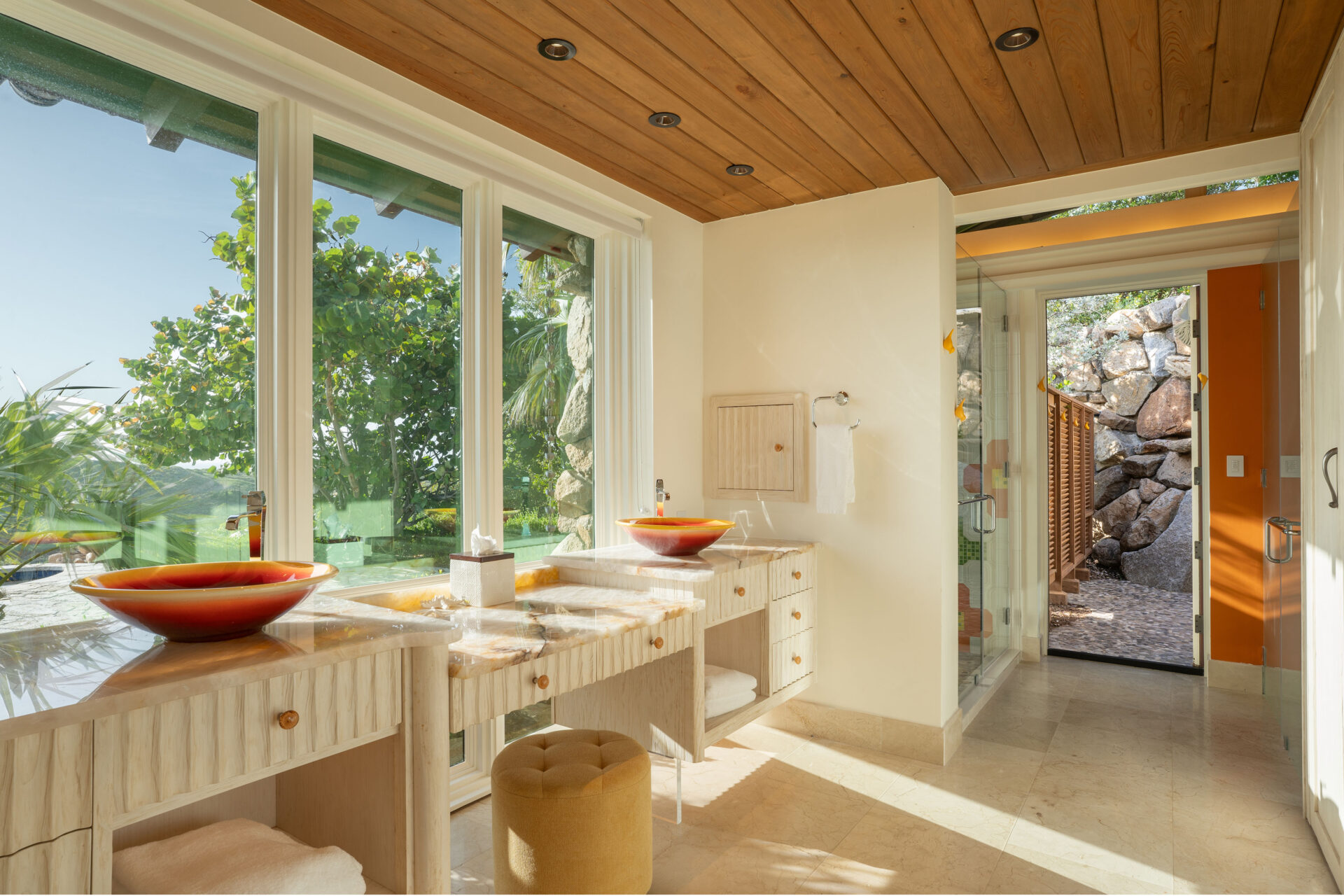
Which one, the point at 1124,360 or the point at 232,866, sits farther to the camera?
the point at 1124,360

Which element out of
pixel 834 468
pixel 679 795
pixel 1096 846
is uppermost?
pixel 834 468

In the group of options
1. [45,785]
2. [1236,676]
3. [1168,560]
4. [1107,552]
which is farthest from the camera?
[1107,552]

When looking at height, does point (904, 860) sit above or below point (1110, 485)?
below

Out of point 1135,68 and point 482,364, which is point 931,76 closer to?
point 1135,68

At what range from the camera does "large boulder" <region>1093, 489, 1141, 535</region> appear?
7.50 m

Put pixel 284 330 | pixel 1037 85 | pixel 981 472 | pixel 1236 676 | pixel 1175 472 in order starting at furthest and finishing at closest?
pixel 1175 472 → pixel 1236 676 → pixel 981 472 → pixel 1037 85 → pixel 284 330

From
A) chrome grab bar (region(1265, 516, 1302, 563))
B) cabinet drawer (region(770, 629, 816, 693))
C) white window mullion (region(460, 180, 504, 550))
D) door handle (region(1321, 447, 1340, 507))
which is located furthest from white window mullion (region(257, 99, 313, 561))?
chrome grab bar (region(1265, 516, 1302, 563))

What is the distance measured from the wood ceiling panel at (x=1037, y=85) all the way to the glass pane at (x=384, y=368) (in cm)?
169

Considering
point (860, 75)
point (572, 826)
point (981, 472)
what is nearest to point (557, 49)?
point (860, 75)

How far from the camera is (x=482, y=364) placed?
8.45 feet

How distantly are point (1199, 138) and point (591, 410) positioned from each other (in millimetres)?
2399

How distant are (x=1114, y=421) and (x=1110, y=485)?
0.65 metres

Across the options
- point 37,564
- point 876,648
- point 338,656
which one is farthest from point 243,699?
point 876,648

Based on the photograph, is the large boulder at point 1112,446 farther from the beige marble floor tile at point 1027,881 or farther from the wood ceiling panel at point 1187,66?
the beige marble floor tile at point 1027,881
